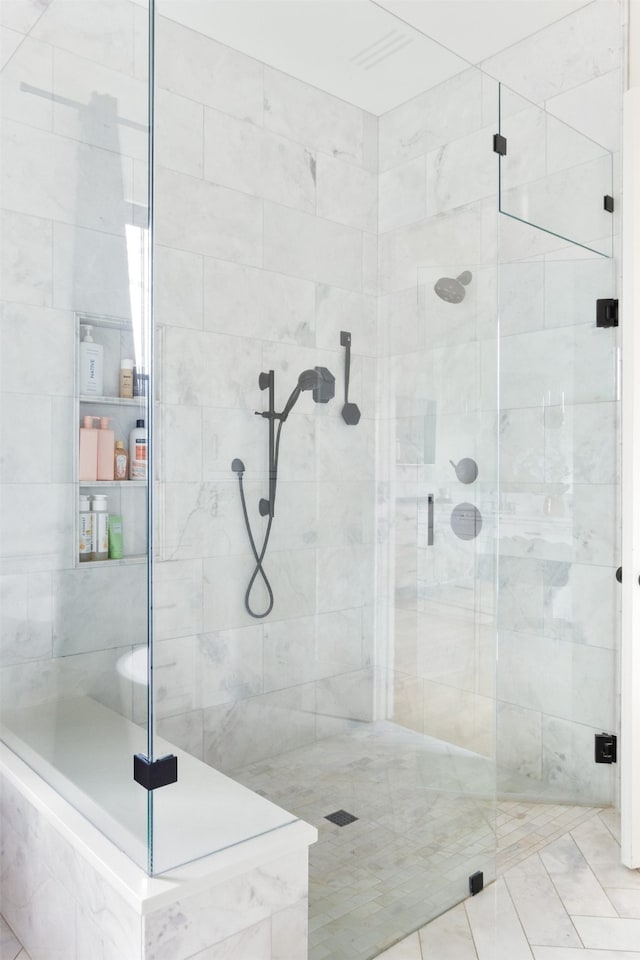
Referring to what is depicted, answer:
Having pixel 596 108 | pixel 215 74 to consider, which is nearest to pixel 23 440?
pixel 215 74

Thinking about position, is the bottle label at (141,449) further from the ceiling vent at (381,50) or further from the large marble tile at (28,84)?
the ceiling vent at (381,50)

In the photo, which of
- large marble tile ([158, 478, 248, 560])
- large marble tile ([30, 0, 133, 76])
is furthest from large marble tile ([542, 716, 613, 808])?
large marble tile ([30, 0, 133, 76])

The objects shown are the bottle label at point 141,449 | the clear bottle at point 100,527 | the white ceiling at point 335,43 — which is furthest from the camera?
the white ceiling at point 335,43

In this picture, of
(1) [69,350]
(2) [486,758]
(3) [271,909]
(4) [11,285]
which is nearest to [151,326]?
(1) [69,350]

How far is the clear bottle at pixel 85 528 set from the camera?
5.03 feet

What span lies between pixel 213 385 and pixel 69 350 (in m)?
0.37

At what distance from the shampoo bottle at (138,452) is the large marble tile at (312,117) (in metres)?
0.72

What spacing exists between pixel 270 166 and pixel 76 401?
651 mm

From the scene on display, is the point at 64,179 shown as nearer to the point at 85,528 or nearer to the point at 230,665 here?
the point at 85,528

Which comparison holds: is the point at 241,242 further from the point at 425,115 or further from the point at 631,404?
the point at 631,404

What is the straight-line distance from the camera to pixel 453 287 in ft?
5.84

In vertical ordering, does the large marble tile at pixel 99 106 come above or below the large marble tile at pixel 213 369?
above

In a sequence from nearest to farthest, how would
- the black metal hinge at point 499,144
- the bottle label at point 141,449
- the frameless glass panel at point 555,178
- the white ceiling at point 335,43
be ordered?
1. the bottle label at point 141,449
2. the white ceiling at point 335,43
3. the black metal hinge at point 499,144
4. the frameless glass panel at point 555,178

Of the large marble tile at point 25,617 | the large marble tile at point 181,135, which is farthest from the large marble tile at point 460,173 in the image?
the large marble tile at point 25,617
